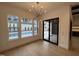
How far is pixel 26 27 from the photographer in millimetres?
6121

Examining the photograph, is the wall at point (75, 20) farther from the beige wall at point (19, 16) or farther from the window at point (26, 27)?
the window at point (26, 27)

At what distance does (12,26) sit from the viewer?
16.3 ft

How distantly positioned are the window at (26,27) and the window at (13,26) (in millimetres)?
570

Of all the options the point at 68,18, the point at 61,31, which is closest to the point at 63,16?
the point at 68,18

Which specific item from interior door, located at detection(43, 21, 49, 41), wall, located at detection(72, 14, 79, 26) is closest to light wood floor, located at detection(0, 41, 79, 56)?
wall, located at detection(72, 14, 79, 26)

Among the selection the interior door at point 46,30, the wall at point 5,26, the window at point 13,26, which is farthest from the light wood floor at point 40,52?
the interior door at point 46,30

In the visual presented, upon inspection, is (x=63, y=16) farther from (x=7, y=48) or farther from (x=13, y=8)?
(x=7, y=48)

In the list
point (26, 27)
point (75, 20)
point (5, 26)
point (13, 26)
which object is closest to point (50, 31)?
point (26, 27)

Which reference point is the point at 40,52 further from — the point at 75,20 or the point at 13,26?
the point at 75,20

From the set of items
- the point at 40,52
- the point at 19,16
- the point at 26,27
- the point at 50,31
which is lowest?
the point at 40,52

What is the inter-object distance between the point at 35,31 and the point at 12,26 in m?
2.49

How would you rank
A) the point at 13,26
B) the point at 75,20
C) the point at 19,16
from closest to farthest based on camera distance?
the point at 75,20 < the point at 13,26 < the point at 19,16

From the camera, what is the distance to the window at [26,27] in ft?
18.9

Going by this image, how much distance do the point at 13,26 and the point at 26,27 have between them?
1.27 meters
